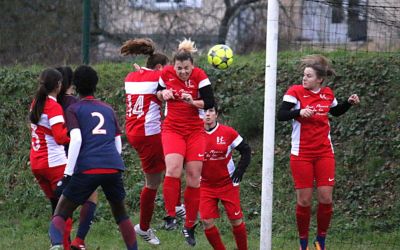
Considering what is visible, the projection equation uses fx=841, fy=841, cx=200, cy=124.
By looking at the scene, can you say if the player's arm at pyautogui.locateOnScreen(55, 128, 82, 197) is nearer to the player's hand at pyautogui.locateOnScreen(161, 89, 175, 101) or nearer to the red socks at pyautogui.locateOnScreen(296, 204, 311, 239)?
the player's hand at pyautogui.locateOnScreen(161, 89, 175, 101)

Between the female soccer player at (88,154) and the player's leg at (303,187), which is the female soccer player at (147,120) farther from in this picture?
the player's leg at (303,187)

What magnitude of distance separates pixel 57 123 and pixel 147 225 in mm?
1731

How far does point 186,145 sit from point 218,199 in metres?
0.64

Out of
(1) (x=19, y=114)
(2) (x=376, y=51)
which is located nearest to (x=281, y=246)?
(2) (x=376, y=51)

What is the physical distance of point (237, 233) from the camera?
835cm

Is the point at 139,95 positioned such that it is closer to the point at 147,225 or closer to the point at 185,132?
the point at 185,132

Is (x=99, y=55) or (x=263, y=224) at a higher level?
(x=99, y=55)

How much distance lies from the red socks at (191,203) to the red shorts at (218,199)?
11cm

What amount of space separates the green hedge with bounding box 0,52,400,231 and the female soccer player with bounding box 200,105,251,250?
1.93m

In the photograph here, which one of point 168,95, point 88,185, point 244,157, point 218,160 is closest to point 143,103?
point 168,95

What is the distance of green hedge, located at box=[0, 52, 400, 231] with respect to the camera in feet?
34.6

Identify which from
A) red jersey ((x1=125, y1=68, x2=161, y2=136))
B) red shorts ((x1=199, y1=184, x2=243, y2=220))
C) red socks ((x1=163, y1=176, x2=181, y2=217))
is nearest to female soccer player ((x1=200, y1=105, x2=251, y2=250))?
red shorts ((x1=199, y1=184, x2=243, y2=220))

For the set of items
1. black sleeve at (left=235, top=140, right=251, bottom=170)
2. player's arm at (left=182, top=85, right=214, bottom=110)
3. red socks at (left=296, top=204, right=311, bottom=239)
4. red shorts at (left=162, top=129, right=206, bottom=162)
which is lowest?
red socks at (left=296, top=204, right=311, bottom=239)

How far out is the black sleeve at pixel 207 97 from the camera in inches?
325
